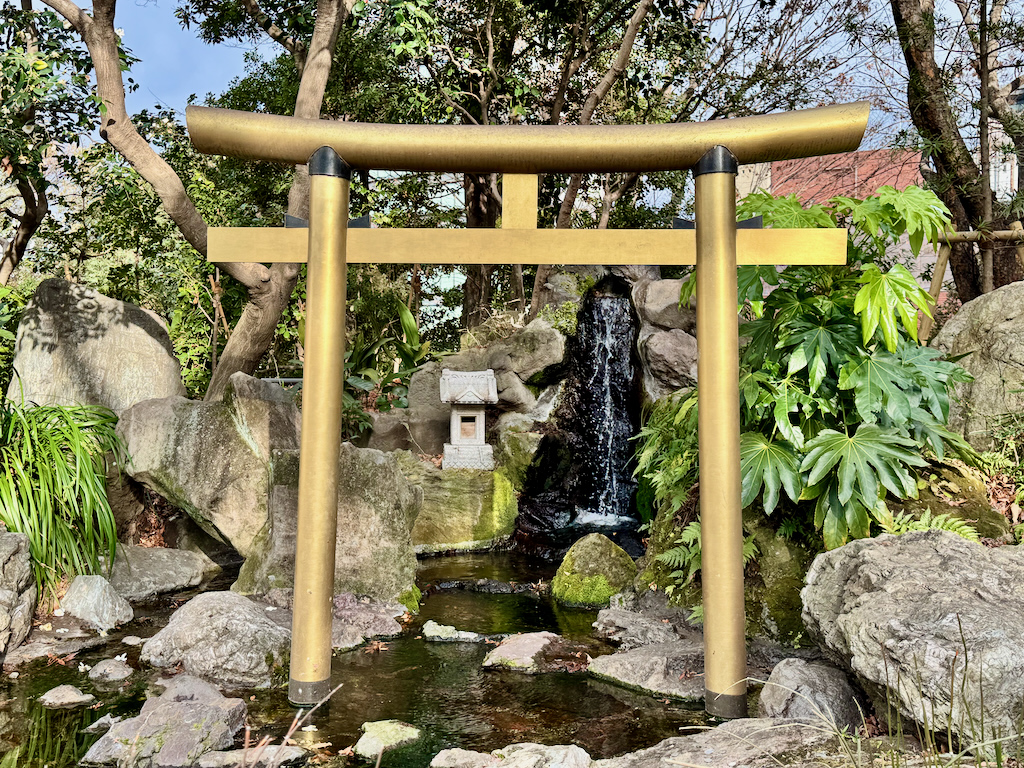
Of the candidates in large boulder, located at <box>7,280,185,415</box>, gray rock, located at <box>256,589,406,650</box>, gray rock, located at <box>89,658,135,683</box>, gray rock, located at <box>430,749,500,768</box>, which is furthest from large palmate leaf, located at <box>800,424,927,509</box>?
large boulder, located at <box>7,280,185,415</box>

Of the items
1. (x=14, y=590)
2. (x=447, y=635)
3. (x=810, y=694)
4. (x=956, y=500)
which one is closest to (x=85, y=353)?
(x=14, y=590)

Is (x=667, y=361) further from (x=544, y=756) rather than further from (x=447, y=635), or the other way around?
(x=544, y=756)

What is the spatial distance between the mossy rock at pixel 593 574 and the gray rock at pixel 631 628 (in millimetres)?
528

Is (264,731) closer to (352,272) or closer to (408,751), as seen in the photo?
(408,751)

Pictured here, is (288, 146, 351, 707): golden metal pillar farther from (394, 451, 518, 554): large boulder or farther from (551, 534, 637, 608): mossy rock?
(394, 451, 518, 554): large boulder

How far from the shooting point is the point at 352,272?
12.5 metres

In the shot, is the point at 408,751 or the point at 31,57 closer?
the point at 408,751

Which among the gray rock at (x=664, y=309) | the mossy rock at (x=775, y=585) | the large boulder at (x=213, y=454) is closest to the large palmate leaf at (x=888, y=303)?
the mossy rock at (x=775, y=585)

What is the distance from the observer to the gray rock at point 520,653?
470 centimetres

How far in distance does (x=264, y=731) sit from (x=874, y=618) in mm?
2698

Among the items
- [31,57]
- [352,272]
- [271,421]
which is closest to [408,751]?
[271,421]

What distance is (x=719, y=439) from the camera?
3.92 metres

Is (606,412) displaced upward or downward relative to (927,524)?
upward

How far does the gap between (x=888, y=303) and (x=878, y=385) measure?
52 centimetres
